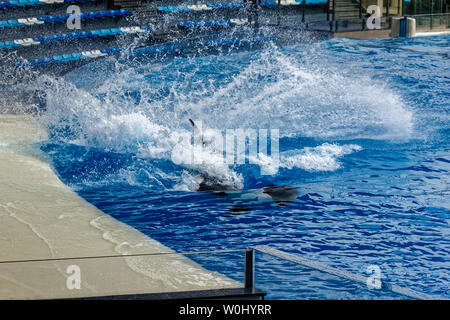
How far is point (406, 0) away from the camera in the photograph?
70.3 feet

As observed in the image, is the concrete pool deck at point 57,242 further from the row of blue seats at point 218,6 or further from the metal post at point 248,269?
the row of blue seats at point 218,6

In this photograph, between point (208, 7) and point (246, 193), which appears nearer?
point (246, 193)

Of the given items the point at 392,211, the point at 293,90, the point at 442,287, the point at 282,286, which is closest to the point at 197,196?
the point at 392,211

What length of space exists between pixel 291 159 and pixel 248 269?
5.30 meters

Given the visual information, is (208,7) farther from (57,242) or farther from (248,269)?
(248,269)

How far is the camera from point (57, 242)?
501 cm

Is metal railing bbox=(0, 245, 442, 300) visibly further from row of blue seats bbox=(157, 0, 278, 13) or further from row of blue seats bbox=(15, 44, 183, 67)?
row of blue seats bbox=(157, 0, 278, 13)

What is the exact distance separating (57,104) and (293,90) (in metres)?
4.79

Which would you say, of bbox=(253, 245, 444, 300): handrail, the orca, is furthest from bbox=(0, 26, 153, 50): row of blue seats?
bbox=(253, 245, 444, 300): handrail

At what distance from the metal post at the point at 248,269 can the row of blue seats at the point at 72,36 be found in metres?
13.2

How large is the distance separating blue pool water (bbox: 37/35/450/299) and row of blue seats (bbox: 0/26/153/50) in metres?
1.21

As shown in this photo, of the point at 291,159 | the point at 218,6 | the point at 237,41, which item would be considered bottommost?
the point at 291,159

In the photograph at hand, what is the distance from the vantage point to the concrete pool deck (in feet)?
9.84

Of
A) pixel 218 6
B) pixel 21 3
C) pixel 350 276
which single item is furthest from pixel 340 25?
pixel 350 276
